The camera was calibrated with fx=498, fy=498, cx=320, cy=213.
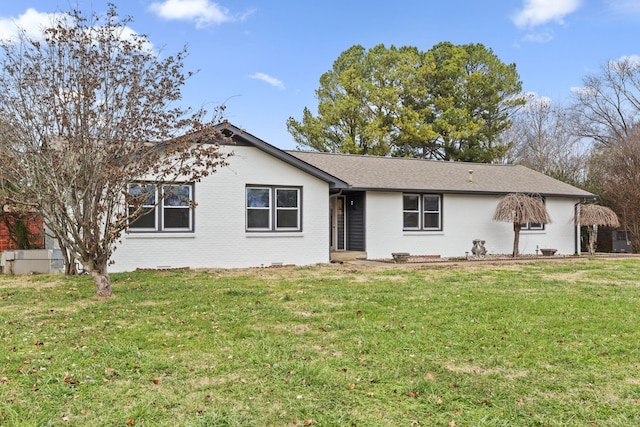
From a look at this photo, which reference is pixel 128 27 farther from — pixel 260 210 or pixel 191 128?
pixel 260 210

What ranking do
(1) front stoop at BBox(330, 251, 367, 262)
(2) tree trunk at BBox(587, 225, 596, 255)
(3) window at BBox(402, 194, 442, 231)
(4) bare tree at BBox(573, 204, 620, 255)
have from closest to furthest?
(1) front stoop at BBox(330, 251, 367, 262) → (3) window at BBox(402, 194, 442, 231) → (4) bare tree at BBox(573, 204, 620, 255) → (2) tree trunk at BBox(587, 225, 596, 255)

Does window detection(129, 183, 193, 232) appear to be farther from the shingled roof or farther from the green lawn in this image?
the shingled roof

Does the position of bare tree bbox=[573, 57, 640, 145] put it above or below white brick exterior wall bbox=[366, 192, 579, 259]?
above

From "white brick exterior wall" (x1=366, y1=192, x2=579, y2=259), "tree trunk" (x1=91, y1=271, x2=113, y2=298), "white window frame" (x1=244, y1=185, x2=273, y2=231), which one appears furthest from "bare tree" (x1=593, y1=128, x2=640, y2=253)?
"tree trunk" (x1=91, y1=271, x2=113, y2=298)

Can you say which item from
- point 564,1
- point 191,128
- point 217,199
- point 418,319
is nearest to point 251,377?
point 418,319

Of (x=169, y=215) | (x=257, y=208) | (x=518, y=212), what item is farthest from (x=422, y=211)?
(x=169, y=215)

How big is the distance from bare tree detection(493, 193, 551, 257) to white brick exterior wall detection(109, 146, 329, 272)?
21.1 feet

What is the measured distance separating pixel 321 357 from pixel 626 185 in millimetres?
21883

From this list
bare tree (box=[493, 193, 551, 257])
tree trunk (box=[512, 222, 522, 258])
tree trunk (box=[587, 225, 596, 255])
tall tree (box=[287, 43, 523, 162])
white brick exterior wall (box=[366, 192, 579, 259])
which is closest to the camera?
white brick exterior wall (box=[366, 192, 579, 259])

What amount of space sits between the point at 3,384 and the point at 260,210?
1047 cm

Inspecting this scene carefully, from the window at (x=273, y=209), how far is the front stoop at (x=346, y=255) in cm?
163

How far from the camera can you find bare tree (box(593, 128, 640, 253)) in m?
21.8

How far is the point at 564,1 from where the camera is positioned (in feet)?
63.7

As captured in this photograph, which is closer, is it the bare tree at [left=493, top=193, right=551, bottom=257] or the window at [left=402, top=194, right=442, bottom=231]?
the bare tree at [left=493, top=193, right=551, bottom=257]
